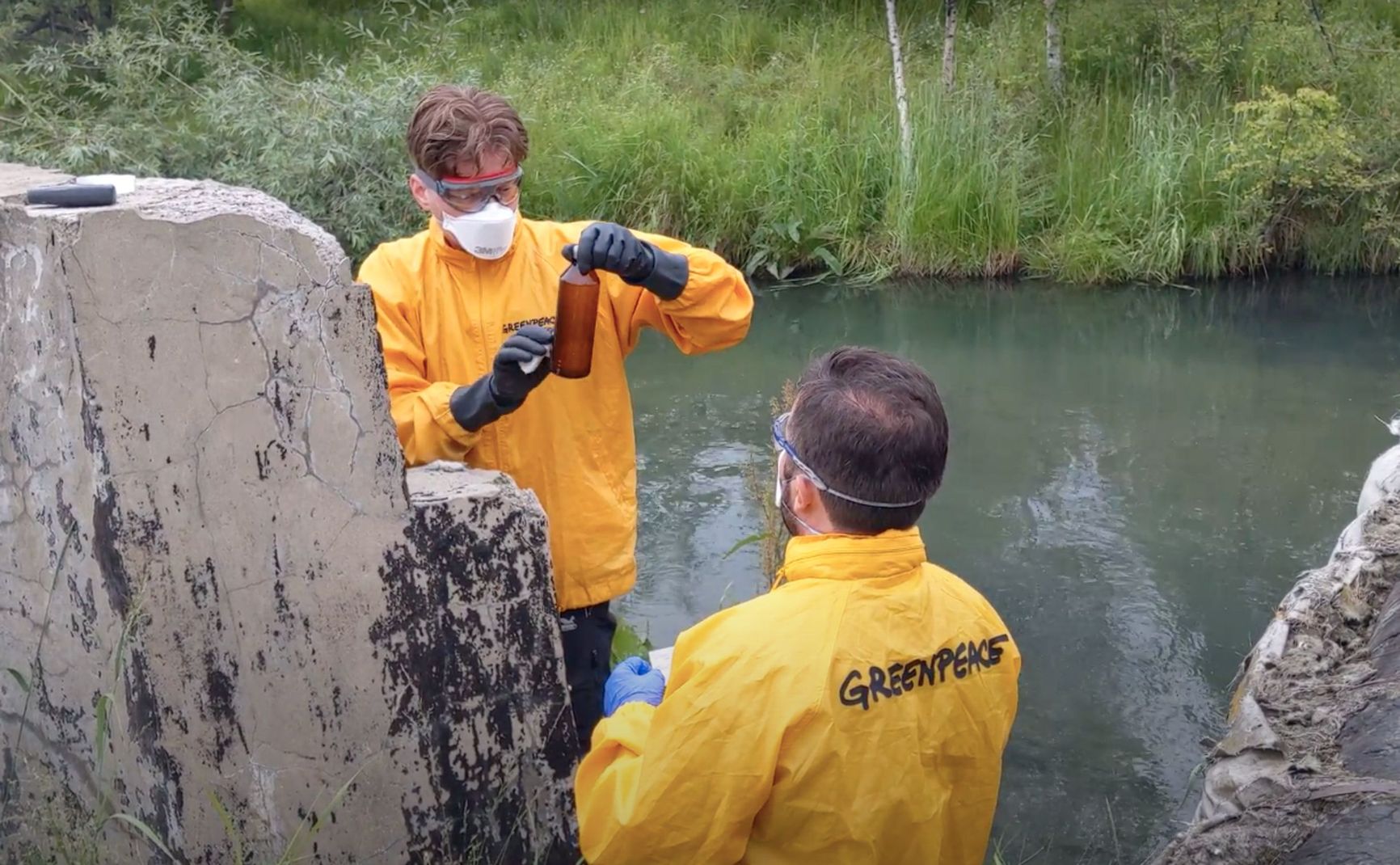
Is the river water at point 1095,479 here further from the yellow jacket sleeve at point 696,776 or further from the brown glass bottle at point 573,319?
the yellow jacket sleeve at point 696,776

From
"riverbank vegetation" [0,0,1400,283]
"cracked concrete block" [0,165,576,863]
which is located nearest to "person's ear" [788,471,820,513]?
"cracked concrete block" [0,165,576,863]

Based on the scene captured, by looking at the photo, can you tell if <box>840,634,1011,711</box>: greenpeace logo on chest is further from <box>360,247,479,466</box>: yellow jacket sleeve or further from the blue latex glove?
<box>360,247,479,466</box>: yellow jacket sleeve

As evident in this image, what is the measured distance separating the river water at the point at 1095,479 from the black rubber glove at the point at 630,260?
2.19 meters

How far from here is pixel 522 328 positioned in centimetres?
281

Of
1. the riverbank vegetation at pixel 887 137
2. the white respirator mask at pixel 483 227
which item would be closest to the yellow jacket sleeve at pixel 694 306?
the white respirator mask at pixel 483 227

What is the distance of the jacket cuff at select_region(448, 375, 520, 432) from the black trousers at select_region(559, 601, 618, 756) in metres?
0.55

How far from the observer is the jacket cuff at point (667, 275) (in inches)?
114

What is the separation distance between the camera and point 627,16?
53.2ft

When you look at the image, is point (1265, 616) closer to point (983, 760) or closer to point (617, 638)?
point (617, 638)

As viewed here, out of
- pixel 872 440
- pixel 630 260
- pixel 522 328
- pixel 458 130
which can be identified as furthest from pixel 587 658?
pixel 872 440

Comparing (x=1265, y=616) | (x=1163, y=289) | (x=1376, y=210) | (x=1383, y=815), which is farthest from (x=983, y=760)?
(x=1376, y=210)

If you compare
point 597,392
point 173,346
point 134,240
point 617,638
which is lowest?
point 617,638

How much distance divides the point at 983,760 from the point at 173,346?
1.57 m

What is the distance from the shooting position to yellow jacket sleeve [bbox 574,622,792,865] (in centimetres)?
185
